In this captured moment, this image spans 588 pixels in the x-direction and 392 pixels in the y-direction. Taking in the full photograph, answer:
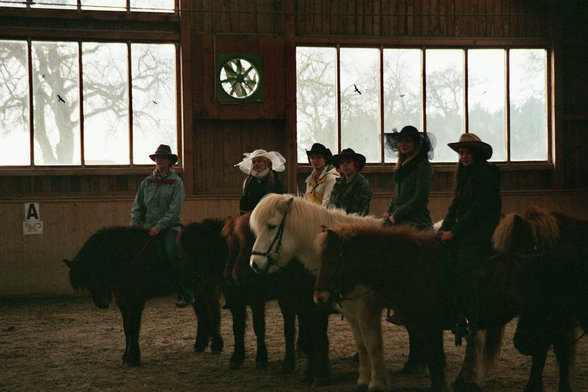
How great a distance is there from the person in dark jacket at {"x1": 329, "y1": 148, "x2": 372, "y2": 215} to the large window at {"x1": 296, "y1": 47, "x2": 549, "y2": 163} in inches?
232

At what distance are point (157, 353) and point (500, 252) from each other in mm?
3749

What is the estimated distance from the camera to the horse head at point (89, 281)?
663cm

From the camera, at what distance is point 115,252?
6750mm

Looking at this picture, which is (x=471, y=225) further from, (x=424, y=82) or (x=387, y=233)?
(x=424, y=82)

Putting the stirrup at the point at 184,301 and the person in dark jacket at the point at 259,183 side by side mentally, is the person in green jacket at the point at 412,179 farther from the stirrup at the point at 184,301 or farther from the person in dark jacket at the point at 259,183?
the stirrup at the point at 184,301

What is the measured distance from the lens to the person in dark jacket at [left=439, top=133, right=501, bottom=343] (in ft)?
16.2

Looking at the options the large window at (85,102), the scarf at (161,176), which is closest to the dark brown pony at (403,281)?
the scarf at (161,176)

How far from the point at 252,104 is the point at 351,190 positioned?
6.14 meters

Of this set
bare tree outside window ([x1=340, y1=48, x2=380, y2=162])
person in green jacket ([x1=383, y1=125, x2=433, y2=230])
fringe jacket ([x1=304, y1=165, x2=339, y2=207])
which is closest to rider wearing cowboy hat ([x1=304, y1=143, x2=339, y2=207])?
fringe jacket ([x1=304, y1=165, x2=339, y2=207])

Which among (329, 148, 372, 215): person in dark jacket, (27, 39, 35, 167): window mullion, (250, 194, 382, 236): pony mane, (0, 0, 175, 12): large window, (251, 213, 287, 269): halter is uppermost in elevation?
(0, 0, 175, 12): large window

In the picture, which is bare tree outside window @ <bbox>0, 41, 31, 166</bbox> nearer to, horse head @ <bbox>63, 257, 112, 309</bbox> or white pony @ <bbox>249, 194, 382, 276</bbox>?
horse head @ <bbox>63, 257, 112, 309</bbox>

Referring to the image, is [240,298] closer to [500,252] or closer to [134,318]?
[134,318]

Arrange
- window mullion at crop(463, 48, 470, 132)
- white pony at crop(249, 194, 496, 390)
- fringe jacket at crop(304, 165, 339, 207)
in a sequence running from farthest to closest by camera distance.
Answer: window mullion at crop(463, 48, 470, 132) < fringe jacket at crop(304, 165, 339, 207) < white pony at crop(249, 194, 496, 390)

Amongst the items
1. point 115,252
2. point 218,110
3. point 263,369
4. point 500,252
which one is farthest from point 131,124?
point 500,252
